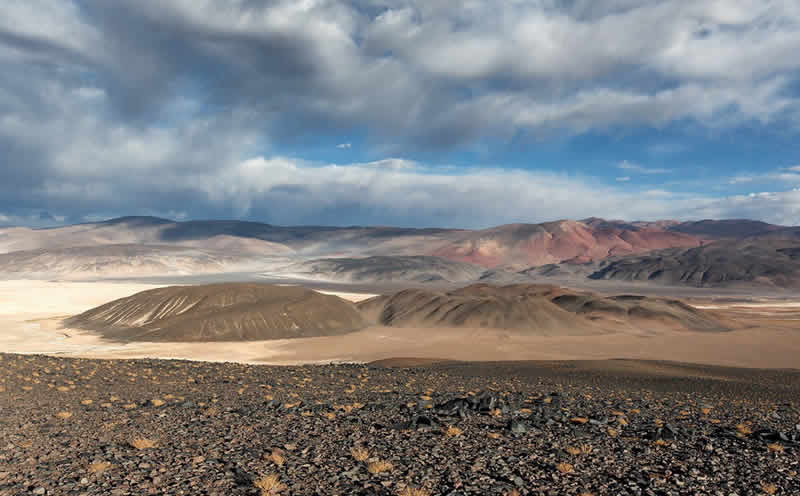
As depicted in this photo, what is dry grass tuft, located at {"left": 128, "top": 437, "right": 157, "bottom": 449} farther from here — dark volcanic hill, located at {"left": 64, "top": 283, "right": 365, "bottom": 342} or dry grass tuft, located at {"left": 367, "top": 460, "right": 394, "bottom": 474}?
dark volcanic hill, located at {"left": 64, "top": 283, "right": 365, "bottom": 342}

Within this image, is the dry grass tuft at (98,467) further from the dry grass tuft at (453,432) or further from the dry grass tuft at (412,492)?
the dry grass tuft at (453,432)

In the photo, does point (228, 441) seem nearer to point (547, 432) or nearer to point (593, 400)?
point (547, 432)

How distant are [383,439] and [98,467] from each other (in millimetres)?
6317

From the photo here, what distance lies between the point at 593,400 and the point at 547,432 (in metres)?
6.38

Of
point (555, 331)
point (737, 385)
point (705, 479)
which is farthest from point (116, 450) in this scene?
point (555, 331)

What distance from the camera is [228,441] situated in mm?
13102

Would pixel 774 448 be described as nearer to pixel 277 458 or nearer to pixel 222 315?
pixel 277 458

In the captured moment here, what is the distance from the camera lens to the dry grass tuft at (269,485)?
32.3 feet

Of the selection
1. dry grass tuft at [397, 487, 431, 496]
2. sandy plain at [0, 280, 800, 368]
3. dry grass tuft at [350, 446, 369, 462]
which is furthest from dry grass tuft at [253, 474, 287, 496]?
sandy plain at [0, 280, 800, 368]

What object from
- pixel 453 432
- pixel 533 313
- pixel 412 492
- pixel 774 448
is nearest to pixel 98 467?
pixel 412 492

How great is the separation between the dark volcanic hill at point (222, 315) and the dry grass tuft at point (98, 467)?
52976mm

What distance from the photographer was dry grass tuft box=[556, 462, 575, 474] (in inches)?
431

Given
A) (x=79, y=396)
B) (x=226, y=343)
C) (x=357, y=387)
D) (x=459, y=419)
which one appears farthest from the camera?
(x=226, y=343)

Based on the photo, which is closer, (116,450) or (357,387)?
(116,450)
